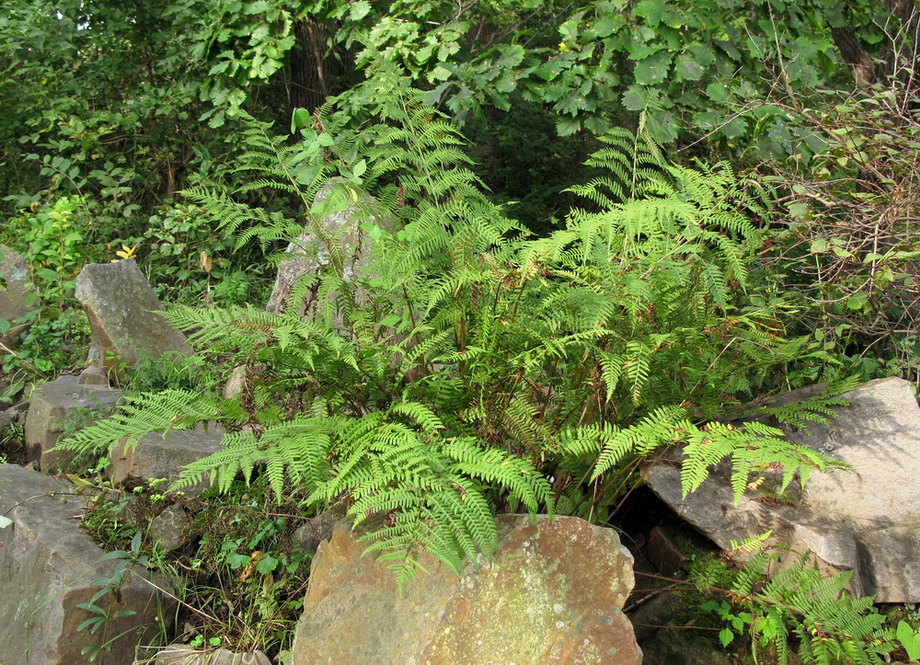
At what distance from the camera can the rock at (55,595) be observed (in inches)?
101

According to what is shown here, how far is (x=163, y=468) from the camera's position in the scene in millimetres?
3271

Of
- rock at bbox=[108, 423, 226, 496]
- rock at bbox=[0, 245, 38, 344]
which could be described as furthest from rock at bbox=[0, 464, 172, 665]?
rock at bbox=[0, 245, 38, 344]

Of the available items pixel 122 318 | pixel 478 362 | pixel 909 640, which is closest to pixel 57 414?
pixel 122 318

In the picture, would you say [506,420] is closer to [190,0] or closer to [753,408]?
[753,408]

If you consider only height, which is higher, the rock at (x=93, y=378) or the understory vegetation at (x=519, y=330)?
the understory vegetation at (x=519, y=330)

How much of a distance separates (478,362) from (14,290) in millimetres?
3915

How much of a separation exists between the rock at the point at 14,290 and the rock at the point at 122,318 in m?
0.75

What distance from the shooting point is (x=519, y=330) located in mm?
2486

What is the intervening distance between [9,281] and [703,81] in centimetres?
467

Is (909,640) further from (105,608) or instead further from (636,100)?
(105,608)

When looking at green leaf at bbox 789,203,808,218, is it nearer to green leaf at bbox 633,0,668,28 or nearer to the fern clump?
the fern clump

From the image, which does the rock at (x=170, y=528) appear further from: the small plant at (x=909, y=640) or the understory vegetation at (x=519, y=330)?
the small plant at (x=909, y=640)

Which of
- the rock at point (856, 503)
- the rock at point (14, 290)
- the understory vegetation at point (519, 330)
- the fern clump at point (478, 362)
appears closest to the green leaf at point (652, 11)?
the understory vegetation at point (519, 330)

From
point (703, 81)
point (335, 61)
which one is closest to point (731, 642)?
point (703, 81)
